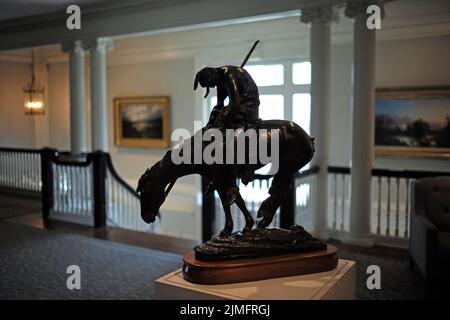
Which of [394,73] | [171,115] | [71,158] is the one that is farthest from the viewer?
[171,115]

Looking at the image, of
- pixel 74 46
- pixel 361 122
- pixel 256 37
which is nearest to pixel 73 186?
pixel 74 46

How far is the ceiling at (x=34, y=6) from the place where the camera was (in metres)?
7.54

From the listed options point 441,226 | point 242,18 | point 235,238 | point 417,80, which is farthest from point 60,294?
point 417,80

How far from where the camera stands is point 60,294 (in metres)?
4.03

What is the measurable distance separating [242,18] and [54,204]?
13.7 feet

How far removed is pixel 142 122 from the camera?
35.0 feet

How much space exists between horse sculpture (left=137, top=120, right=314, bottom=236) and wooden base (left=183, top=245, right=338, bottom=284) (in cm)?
23

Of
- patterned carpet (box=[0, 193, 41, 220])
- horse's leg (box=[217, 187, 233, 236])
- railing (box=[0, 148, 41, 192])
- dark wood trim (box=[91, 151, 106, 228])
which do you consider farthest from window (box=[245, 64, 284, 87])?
horse's leg (box=[217, 187, 233, 236])

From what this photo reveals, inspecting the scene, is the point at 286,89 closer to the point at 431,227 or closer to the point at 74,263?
the point at 431,227

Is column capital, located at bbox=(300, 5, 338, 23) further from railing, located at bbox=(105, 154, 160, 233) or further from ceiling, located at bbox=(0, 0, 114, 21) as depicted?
railing, located at bbox=(105, 154, 160, 233)

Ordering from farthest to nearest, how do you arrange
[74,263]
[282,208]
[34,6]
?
1. [34,6]
2. [282,208]
3. [74,263]

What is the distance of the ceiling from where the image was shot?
754cm

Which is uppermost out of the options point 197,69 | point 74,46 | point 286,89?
point 74,46

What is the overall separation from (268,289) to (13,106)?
1139cm
